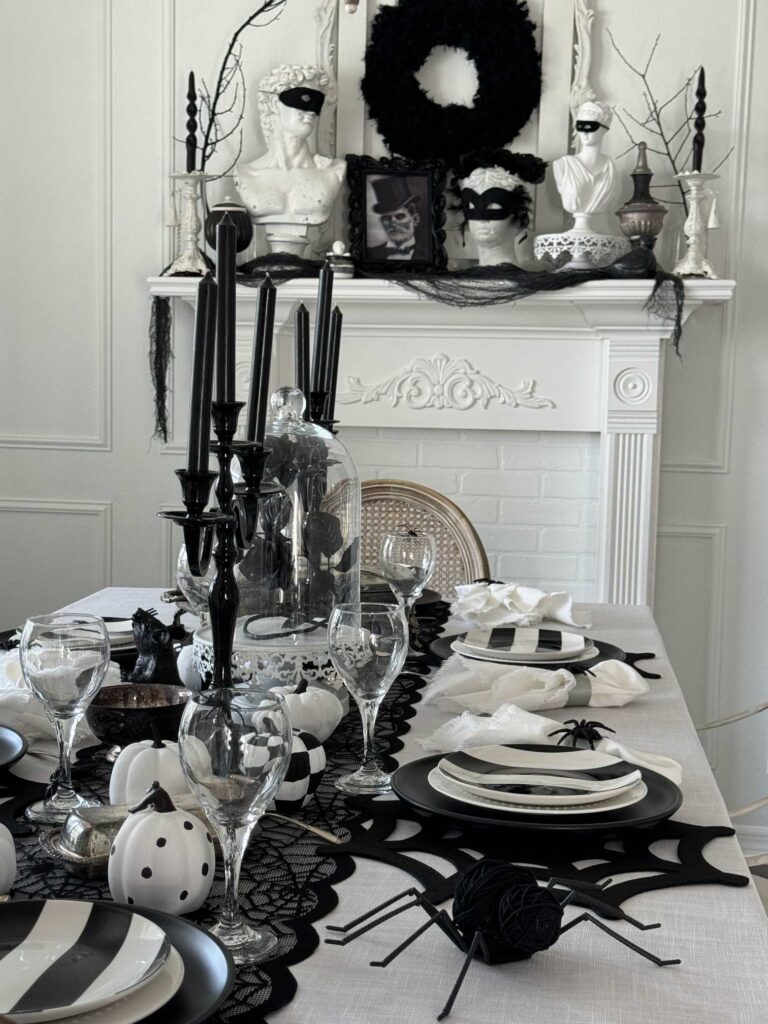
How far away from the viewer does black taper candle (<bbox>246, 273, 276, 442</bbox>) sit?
1163mm

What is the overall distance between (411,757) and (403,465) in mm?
2030

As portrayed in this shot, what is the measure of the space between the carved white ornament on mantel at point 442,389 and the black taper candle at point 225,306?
2157 mm

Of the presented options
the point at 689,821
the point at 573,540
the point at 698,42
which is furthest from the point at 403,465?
the point at 689,821

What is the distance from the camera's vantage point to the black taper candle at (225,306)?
1.01 metres

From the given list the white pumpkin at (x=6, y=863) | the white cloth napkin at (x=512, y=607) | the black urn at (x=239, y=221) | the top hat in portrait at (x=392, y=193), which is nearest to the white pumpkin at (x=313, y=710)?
the white pumpkin at (x=6, y=863)

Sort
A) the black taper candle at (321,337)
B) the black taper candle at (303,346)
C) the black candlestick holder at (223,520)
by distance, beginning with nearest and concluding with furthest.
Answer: the black candlestick holder at (223,520) → the black taper candle at (321,337) → the black taper candle at (303,346)

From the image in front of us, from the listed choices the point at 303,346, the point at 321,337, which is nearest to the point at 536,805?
the point at 321,337

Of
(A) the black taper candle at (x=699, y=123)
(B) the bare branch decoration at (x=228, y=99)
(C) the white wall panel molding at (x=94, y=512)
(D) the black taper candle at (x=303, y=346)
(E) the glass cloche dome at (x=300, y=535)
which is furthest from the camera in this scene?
(C) the white wall panel molding at (x=94, y=512)

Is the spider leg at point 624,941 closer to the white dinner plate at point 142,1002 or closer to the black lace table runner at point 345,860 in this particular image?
the black lace table runner at point 345,860

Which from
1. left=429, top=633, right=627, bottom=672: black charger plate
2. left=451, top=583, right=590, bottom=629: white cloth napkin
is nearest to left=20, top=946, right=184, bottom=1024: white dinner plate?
left=429, top=633, right=627, bottom=672: black charger plate

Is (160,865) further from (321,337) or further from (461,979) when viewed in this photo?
(321,337)

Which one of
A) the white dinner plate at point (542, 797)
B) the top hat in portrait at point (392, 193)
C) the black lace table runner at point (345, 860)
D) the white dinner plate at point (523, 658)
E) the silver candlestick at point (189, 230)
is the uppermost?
the top hat in portrait at point (392, 193)

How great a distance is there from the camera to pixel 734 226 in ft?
10.3

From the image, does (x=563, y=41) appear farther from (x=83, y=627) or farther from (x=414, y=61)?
(x=83, y=627)
